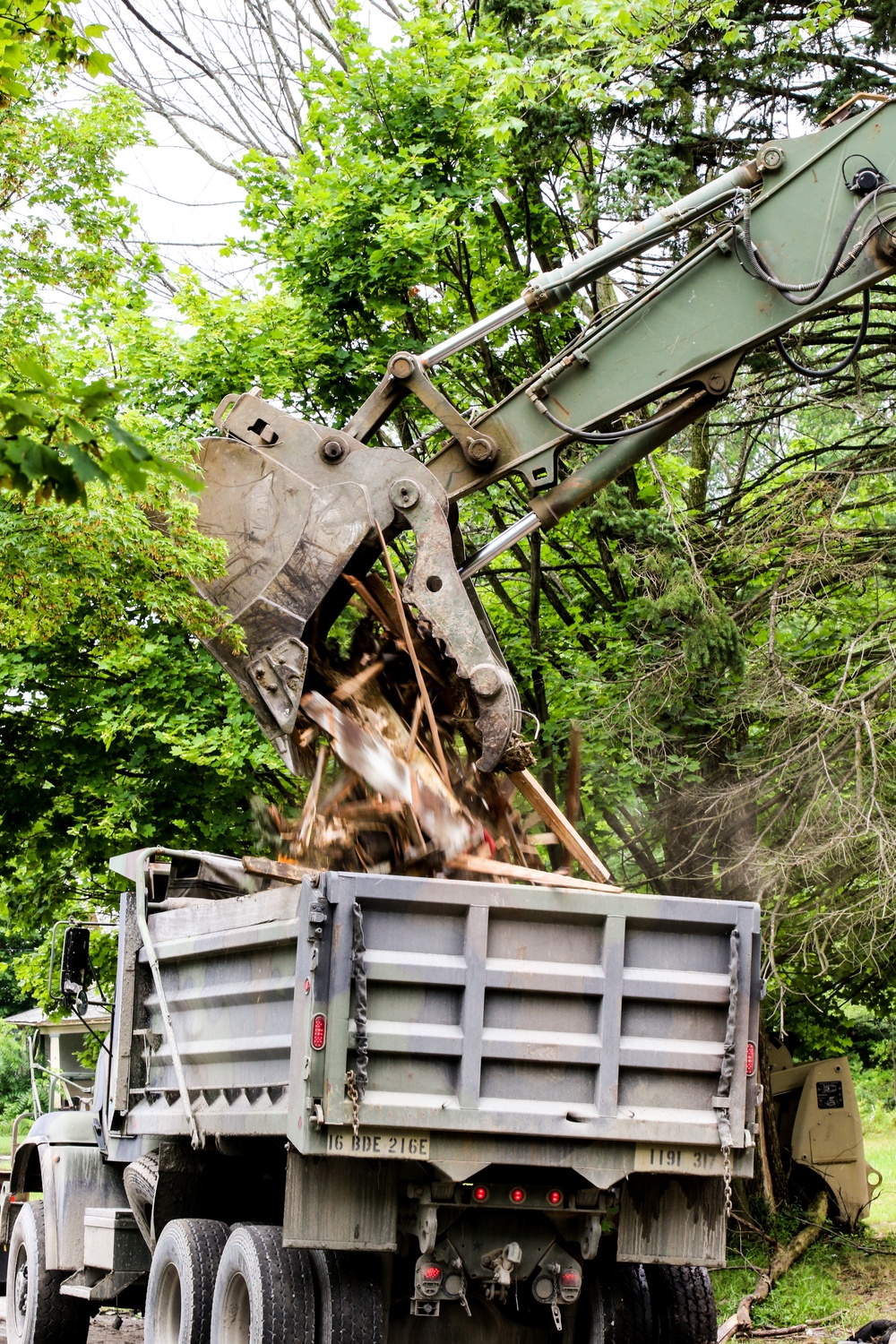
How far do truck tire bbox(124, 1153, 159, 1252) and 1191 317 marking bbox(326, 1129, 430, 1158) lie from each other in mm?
2212

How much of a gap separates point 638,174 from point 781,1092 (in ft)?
27.2

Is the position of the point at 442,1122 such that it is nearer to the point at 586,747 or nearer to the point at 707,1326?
the point at 707,1326

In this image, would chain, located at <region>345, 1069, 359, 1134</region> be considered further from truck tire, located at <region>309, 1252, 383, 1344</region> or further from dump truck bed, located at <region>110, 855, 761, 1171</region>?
truck tire, located at <region>309, 1252, 383, 1344</region>

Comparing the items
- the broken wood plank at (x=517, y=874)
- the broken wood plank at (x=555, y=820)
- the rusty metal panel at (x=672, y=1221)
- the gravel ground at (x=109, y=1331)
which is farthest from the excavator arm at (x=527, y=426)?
the gravel ground at (x=109, y=1331)

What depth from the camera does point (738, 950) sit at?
5.82m

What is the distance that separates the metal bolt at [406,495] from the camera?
677cm

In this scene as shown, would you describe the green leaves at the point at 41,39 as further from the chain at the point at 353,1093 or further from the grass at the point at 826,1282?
the grass at the point at 826,1282

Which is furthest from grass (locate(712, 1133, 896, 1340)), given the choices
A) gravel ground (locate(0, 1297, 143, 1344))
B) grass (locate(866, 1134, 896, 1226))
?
gravel ground (locate(0, 1297, 143, 1344))

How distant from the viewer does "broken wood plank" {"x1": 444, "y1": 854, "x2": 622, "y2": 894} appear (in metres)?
6.19

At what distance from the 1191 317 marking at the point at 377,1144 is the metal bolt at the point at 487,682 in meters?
1.94

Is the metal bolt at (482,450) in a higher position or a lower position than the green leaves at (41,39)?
lower

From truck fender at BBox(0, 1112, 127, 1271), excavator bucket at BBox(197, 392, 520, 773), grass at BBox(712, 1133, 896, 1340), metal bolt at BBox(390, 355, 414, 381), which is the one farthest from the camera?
grass at BBox(712, 1133, 896, 1340)

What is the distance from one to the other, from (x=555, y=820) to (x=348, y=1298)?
226 centimetres

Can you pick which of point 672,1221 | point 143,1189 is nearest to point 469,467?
point 672,1221
